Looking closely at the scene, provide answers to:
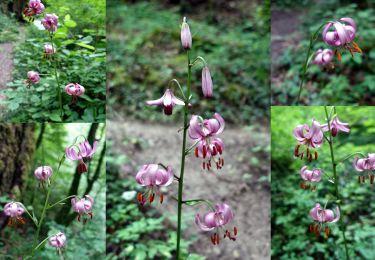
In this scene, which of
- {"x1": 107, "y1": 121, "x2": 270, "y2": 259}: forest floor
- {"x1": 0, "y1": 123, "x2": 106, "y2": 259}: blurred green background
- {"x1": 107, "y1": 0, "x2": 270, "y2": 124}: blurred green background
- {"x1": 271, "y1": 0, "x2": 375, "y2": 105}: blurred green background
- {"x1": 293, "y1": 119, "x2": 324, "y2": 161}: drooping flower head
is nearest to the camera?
Result: {"x1": 293, "y1": 119, "x2": 324, "y2": 161}: drooping flower head

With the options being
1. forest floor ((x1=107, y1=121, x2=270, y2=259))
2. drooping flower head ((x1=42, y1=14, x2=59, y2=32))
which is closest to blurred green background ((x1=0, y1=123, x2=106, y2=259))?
drooping flower head ((x1=42, y1=14, x2=59, y2=32))

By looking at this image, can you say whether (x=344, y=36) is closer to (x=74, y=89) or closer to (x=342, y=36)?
(x=342, y=36)

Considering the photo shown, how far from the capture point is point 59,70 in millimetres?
2848

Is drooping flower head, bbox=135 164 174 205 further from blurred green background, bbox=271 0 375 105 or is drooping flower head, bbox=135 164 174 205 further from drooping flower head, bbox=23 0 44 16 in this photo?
blurred green background, bbox=271 0 375 105

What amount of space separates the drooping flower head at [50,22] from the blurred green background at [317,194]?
1784 millimetres

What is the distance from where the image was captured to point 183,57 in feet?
18.6

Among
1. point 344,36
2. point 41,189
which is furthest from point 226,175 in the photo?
point 344,36

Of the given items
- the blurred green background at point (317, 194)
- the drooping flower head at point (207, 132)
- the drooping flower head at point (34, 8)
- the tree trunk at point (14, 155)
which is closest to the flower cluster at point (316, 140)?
the drooping flower head at point (207, 132)

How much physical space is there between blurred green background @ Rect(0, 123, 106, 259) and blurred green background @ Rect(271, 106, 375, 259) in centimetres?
127

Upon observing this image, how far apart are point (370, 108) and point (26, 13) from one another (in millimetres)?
2689

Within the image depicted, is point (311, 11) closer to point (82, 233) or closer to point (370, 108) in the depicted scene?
point (370, 108)

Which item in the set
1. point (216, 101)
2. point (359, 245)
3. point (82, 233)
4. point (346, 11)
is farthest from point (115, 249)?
point (346, 11)

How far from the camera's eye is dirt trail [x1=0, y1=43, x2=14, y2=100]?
9.24 feet

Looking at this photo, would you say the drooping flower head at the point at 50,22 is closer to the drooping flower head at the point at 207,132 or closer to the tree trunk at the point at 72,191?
the tree trunk at the point at 72,191
